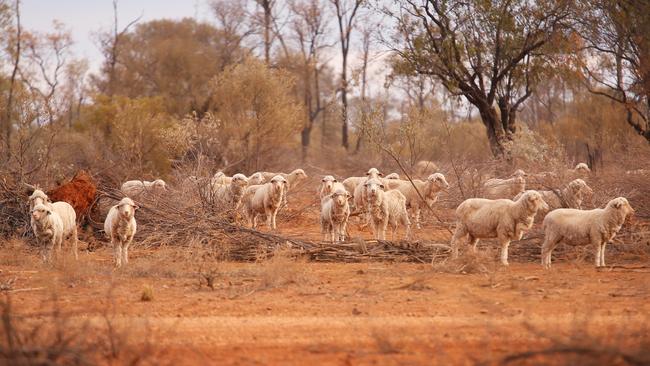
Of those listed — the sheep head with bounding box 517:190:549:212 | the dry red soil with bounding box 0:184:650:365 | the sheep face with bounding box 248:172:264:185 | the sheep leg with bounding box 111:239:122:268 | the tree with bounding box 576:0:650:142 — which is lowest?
the dry red soil with bounding box 0:184:650:365

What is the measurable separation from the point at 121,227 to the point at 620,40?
15176 millimetres

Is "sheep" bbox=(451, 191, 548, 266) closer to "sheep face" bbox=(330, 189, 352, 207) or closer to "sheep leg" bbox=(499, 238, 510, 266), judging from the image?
"sheep leg" bbox=(499, 238, 510, 266)

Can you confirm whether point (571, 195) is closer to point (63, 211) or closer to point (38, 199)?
point (63, 211)

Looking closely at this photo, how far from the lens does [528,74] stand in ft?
99.2

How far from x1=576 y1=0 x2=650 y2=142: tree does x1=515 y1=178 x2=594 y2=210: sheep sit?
607 cm

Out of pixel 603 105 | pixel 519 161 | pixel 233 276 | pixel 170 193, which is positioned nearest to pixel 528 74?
pixel 519 161

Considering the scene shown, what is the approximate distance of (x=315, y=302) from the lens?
34.9 ft

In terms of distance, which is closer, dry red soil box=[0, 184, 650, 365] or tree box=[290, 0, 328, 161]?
dry red soil box=[0, 184, 650, 365]

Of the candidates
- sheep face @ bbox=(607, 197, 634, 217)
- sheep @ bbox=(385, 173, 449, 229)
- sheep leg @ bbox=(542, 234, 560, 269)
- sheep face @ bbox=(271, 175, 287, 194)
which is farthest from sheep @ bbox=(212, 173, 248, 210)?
sheep face @ bbox=(607, 197, 634, 217)

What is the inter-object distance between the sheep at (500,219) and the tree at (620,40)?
920 centimetres

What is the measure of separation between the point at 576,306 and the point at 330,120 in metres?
54.7

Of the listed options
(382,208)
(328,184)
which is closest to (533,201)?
(382,208)

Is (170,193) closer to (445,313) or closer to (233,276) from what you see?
(233,276)

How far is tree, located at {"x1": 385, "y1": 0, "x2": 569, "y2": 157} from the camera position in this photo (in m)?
28.8
